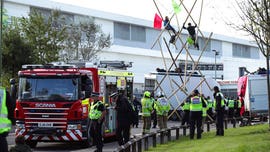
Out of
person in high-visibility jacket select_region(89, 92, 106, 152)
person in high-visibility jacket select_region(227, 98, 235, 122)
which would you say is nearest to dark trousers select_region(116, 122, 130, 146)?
person in high-visibility jacket select_region(89, 92, 106, 152)

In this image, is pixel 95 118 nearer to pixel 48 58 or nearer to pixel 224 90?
pixel 48 58

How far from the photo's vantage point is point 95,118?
53.5 ft

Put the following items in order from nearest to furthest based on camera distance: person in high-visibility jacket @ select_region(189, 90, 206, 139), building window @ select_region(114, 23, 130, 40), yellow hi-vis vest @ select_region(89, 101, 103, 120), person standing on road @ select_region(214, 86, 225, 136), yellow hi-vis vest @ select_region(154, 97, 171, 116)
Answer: yellow hi-vis vest @ select_region(89, 101, 103, 120)
person in high-visibility jacket @ select_region(189, 90, 206, 139)
person standing on road @ select_region(214, 86, 225, 136)
yellow hi-vis vest @ select_region(154, 97, 171, 116)
building window @ select_region(114, 23, 130, 40)

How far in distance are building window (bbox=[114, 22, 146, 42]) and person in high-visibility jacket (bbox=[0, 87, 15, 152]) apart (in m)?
65.7

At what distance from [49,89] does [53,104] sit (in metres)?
0.53

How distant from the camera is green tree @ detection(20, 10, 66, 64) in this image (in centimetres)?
4219

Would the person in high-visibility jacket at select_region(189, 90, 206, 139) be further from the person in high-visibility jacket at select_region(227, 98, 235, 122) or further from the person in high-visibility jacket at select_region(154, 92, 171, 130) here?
the person in high-visibility jacket at select_region(227, 98, 235, 122)

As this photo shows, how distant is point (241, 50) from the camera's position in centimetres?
10400

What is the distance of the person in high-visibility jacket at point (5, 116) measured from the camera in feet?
30.0

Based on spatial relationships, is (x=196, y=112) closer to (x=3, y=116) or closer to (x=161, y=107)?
(x=161, y=107)

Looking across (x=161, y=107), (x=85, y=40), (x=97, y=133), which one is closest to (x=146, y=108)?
(x=161, y=107)

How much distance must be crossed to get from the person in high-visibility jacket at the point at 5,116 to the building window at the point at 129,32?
65739 mm

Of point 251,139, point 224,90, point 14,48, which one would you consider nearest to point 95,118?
point 251,139

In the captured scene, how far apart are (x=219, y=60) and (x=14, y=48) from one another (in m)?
55.8
